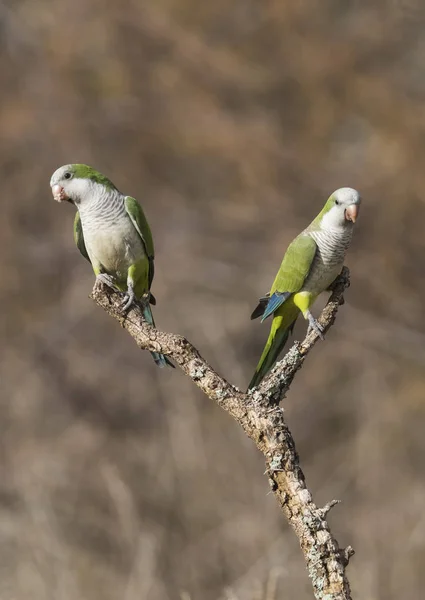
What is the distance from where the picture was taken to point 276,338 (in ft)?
9.61

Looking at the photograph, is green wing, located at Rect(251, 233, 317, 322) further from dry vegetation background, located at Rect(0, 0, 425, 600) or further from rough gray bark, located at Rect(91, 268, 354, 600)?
dry vegetation background, located at Rect(0, 0, 425, 600)

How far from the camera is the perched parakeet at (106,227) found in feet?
9.95

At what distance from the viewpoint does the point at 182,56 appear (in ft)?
28.0

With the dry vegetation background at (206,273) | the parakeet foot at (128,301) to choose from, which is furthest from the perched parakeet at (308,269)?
the dry vegetation background at (206,273)

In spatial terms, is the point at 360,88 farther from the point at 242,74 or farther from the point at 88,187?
the point at 88,187

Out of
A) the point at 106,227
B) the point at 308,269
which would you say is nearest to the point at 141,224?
the point at 106,227

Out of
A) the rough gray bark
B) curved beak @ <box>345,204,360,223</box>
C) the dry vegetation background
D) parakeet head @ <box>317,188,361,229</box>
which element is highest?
the dry vegetation background

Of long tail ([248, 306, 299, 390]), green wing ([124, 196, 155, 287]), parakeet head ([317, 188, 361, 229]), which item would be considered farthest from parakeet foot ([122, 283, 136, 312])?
parakeet head ([317, 188, 361, 229])

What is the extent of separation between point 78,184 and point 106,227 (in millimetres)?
214

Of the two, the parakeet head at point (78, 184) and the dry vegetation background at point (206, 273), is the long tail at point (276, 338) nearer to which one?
the parakeet head at point (78, 184)

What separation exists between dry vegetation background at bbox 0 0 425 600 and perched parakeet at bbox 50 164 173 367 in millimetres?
3704

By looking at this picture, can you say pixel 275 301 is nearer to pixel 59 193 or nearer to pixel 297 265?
pixel 297 265

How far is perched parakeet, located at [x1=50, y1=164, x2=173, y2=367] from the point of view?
303cm

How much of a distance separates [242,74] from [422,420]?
4330mm
